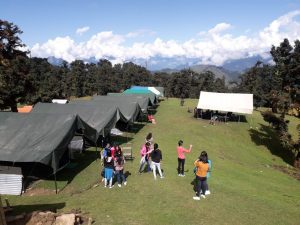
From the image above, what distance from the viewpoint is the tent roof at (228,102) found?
1700 inches

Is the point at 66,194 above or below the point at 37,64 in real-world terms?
below

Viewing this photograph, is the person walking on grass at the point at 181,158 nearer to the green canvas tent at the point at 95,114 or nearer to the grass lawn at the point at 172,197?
the grass lawn at the point at 172,197

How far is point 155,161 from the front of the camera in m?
17.1

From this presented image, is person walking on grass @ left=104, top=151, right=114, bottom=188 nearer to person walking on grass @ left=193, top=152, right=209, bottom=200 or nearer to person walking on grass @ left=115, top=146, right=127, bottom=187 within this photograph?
person walking on grass @ left=115, top=146, right=127, bottom=187

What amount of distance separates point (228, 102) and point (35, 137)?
3110 cm

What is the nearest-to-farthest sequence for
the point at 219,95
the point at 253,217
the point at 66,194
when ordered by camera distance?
the point at 253,217, the point at 66,194, the point at 219,95

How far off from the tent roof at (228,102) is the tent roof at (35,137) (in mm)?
27263

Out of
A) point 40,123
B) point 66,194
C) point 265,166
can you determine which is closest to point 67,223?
point 66,194

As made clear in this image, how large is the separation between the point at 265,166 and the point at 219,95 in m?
16.7

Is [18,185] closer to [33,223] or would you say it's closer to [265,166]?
[33,223]

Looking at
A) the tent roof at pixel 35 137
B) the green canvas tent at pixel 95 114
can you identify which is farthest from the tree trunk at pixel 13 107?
the tent roof at pixel 35 137

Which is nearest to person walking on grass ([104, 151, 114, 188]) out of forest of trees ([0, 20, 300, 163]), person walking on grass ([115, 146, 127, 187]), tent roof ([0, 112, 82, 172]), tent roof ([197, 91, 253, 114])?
person walking on grass ([115, 146, 127, 187])

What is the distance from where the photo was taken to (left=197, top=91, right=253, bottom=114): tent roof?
43.2m

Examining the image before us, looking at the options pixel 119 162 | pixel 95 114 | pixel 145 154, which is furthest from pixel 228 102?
pixel 119 162
